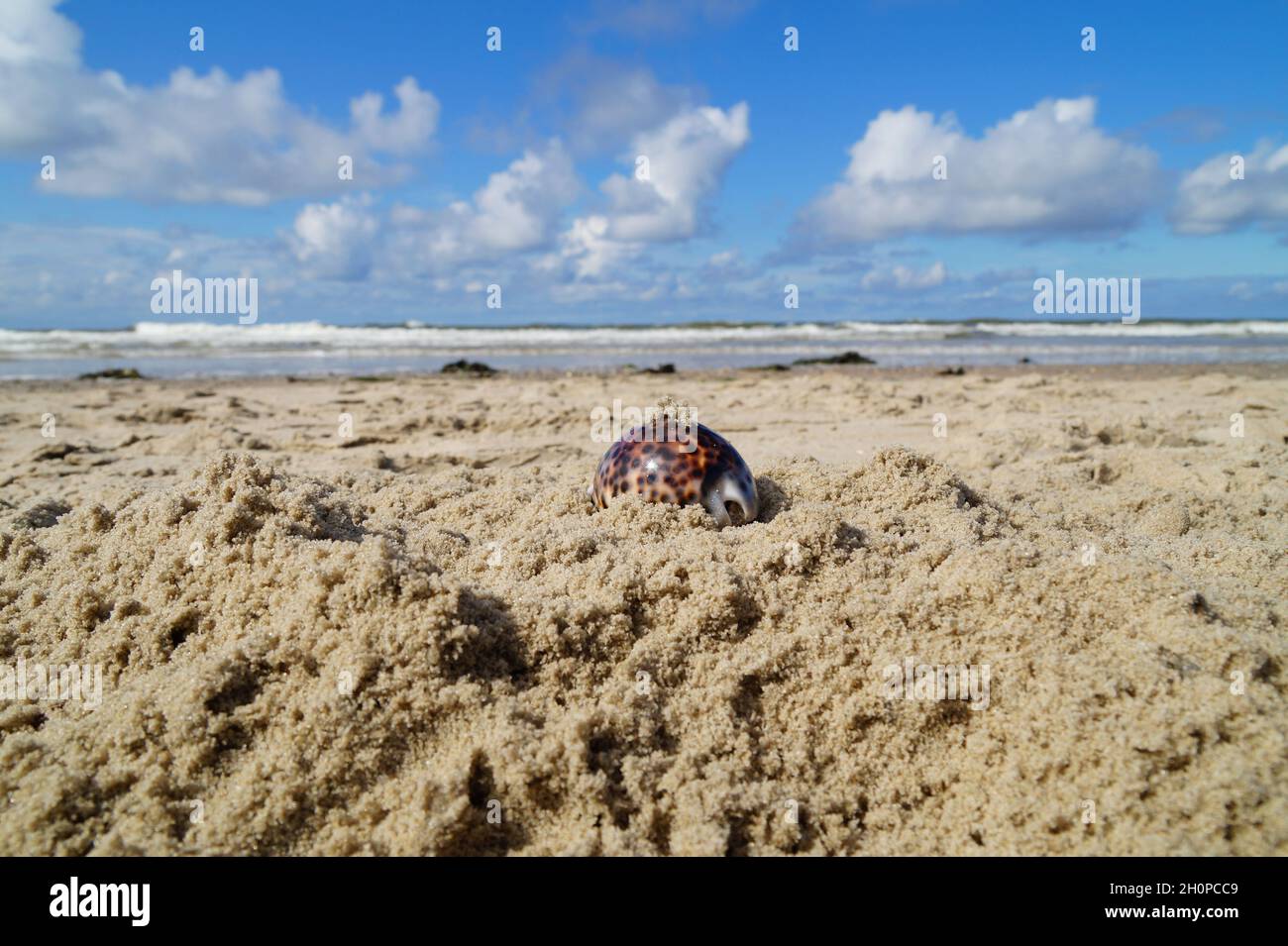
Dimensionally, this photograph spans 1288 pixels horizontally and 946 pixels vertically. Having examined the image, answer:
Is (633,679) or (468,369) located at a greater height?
(468,369)

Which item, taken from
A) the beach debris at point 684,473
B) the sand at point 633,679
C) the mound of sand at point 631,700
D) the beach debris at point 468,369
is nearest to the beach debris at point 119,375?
the beach debris at point 468,369

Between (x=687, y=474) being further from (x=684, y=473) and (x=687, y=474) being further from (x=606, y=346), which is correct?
(x=606, y=346)

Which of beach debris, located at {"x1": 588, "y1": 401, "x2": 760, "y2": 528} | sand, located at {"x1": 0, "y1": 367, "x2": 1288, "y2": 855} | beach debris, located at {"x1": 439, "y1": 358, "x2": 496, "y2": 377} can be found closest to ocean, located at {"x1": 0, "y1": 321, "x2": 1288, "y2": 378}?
beach debris, located at {"x1": 439, "y1": 358, "x2": 496, "y2": 377}

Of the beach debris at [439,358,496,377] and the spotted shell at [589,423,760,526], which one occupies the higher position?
the beach debris at [439,358,496,377]

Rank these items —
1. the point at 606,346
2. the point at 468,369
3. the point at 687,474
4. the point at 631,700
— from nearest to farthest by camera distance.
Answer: the point at 631,700 → the point at 687,474 → the point at 468,369 → the point at 606,346

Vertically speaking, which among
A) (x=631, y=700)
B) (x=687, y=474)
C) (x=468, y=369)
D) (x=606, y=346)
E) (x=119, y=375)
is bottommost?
(x=631, y=700)

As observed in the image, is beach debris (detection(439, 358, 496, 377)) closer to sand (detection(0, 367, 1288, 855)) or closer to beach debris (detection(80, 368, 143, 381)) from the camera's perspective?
beach debris (detection(80, 368, 143, 381))

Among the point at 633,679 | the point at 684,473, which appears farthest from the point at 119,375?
A: the point at 633,679
